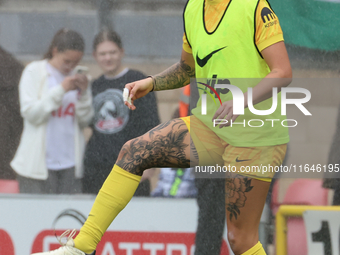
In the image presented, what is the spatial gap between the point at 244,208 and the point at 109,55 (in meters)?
2.01

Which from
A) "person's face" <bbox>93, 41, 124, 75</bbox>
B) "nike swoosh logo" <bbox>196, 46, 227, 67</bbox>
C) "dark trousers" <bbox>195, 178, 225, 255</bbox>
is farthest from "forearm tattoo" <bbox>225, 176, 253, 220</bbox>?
"person's face" <bbox>93, 41, 124, 75</bbox>

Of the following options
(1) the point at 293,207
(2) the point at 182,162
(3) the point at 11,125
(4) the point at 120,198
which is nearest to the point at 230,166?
(2) the point at 182,162

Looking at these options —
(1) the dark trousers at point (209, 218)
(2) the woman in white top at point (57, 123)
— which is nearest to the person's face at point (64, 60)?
(2) the woman in white top at point (57, 123)

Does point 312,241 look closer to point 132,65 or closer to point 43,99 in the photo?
point 132,65

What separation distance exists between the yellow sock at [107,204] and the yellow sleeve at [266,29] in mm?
880

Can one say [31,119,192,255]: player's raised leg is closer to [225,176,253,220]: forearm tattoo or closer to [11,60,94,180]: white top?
[225,176,253,220]: forearm tattoo

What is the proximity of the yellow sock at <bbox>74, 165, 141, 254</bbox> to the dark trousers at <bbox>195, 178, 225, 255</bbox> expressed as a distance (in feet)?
4.76

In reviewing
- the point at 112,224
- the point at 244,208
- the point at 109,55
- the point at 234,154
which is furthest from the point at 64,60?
the point at 244,208

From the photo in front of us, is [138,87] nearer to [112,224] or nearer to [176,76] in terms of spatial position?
[176,76]

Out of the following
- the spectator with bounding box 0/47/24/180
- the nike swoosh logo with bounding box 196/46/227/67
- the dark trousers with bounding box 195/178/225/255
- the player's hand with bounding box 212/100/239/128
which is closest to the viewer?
the player's hand with bounding box 212/100/239/128

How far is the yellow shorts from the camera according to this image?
7.29 feet

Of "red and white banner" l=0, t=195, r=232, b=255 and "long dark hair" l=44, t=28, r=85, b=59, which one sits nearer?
"red and white banner" l=0, t=195, r=232, b=255

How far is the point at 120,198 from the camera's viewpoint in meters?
2.19

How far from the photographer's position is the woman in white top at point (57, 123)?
3.74 meters
